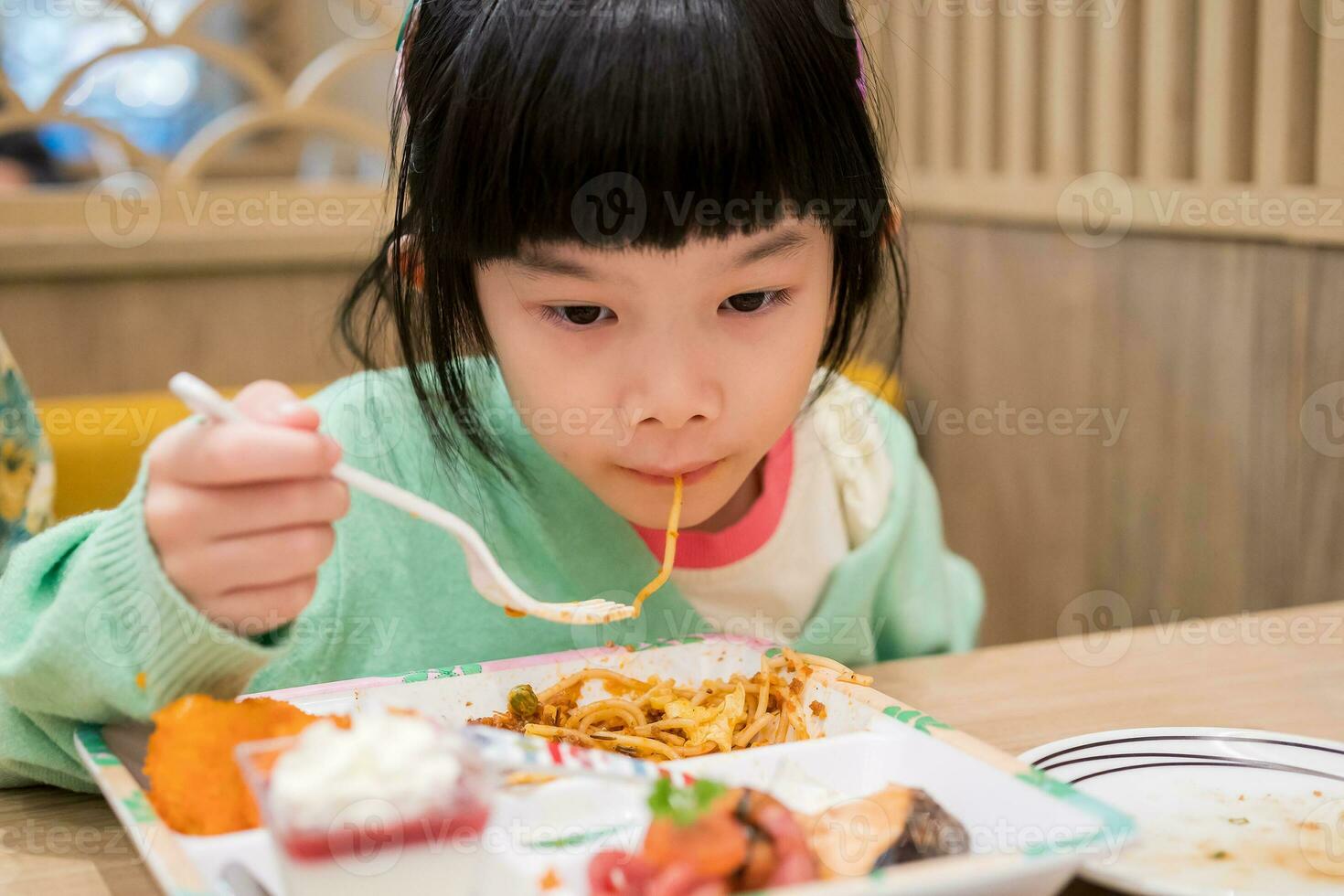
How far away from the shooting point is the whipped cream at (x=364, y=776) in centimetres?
60

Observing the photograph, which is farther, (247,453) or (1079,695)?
(1079,695)

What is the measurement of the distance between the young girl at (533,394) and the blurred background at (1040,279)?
67cm

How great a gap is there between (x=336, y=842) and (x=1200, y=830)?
521mm

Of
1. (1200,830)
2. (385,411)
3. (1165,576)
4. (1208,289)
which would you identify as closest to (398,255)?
(385,411)

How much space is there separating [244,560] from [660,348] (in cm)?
32

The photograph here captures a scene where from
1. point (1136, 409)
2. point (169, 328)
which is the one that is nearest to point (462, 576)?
point (1136, 409)

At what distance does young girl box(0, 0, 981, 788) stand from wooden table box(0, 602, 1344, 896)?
0.25 ft

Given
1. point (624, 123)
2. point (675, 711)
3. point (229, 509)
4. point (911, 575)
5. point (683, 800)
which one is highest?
point (624, 123)

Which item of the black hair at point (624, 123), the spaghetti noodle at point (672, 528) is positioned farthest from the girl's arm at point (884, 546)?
the black hair at point (624, 123)

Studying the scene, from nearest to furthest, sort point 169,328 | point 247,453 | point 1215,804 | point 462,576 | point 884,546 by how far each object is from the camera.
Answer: point 247,453, point 1215,804, point 462,576, point 884,546, point 169,328

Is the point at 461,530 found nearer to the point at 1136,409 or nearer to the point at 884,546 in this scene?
the point at 884,546

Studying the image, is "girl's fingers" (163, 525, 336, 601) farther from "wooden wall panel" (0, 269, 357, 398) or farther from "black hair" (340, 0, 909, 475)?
"wooden wall panel" (0, 269, 357, 398)

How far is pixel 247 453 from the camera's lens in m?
0.75

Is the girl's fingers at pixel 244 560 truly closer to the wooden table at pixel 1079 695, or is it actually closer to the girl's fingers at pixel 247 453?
the girl's fingers at pixel 247 453
